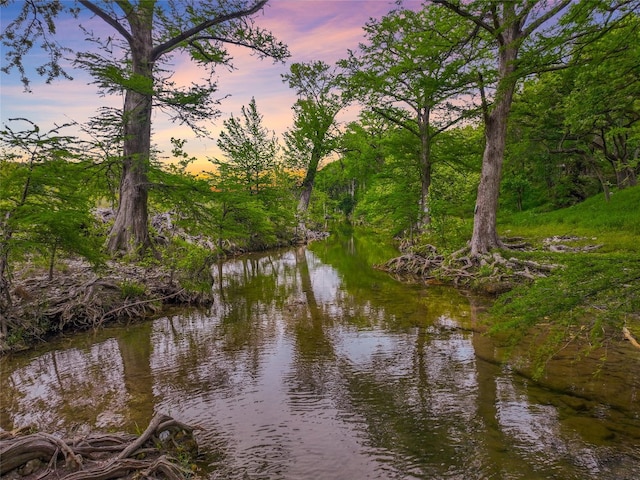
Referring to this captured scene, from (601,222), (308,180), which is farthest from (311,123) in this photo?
(601,222)

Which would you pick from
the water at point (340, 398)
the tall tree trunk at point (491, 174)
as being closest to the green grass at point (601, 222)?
the tall tree trunk at point (491, 174)

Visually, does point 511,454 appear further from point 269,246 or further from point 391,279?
point 269,246

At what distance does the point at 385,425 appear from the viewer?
4809mm

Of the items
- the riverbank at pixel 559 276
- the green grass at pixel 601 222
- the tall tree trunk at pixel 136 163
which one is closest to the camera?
the riverbank at pixel 559 276

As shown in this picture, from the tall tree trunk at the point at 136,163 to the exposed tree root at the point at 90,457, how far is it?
1054 cm

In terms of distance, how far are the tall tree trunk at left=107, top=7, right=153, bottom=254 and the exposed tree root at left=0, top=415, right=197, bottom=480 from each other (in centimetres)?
1054

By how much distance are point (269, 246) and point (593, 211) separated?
20455mm

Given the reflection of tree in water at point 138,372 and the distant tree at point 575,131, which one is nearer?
the reflection of tree in water at point 138,372

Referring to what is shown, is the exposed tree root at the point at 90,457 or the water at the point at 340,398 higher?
the exposed tree root at the point at 90,457

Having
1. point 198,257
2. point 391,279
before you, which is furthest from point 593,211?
point 198,257

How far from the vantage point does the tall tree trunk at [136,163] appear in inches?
524

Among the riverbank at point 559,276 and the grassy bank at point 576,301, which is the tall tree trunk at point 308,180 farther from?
the grassy bank at point 576,301

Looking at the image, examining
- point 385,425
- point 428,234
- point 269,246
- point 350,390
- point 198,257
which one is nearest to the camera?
point 385,425

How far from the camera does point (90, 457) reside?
3461mm
